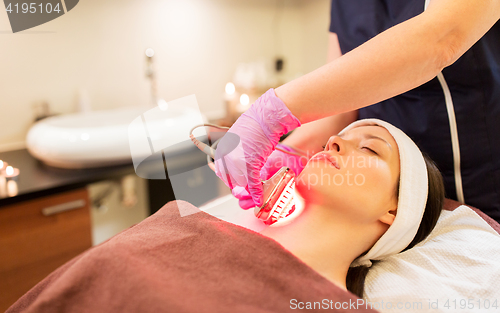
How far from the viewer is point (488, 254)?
2.91ft

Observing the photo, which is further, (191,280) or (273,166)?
(273,166)

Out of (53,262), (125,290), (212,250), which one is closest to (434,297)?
(212,250)

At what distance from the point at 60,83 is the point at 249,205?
1275mm

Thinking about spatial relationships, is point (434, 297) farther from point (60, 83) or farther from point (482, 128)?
point (60, 83)

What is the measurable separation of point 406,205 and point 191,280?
0.62 metres

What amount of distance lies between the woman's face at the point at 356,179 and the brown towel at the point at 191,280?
23 cm

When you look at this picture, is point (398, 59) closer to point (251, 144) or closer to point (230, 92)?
point (251, 144)

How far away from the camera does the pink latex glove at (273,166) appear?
0.89m

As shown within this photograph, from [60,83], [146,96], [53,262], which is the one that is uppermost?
[60,83]

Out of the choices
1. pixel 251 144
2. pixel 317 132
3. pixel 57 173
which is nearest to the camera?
pixel 251 144

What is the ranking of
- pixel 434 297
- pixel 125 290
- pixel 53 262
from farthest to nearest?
pixel 53 262 < pixel 434 297 < pixel 125 290

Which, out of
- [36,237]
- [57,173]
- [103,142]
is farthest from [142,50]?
[36,237]

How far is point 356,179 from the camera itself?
3.00 ft

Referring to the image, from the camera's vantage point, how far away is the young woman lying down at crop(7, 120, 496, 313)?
67 cm
